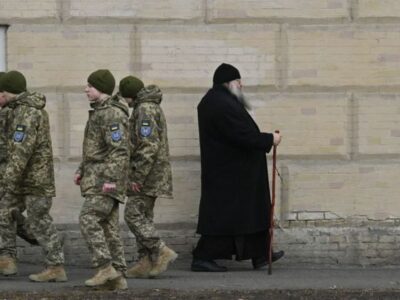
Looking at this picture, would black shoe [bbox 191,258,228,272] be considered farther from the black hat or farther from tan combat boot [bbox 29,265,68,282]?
the black hat

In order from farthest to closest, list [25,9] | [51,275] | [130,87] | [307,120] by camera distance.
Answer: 1. [307,120]
2. [25,9]
3. [130,87]
4. [51,275]

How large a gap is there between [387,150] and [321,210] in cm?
84

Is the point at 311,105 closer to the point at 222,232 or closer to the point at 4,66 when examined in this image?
the point at 222,232

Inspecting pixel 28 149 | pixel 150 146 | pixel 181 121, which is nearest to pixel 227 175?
pixel 181 121

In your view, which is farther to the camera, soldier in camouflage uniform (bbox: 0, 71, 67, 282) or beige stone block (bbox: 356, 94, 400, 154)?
beige stone block (bbox: 356, 94, 400, 154)

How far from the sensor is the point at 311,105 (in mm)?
9594

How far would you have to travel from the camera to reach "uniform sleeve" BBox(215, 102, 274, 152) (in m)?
8.77

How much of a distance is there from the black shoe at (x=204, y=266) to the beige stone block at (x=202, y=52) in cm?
166

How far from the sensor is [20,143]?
Answer: 26.5 feet

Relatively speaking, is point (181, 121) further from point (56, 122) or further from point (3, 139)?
point (3, 139)

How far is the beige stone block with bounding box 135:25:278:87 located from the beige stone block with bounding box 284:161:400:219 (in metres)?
1.01

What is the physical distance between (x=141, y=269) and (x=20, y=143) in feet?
5.16

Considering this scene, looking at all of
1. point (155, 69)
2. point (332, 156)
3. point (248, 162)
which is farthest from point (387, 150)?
point (155, 69)

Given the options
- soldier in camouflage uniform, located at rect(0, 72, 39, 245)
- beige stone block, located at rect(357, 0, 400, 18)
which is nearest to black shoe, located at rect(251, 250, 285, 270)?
soldier in camouflage uniform, located at rect(0, 72, 39, 245)
